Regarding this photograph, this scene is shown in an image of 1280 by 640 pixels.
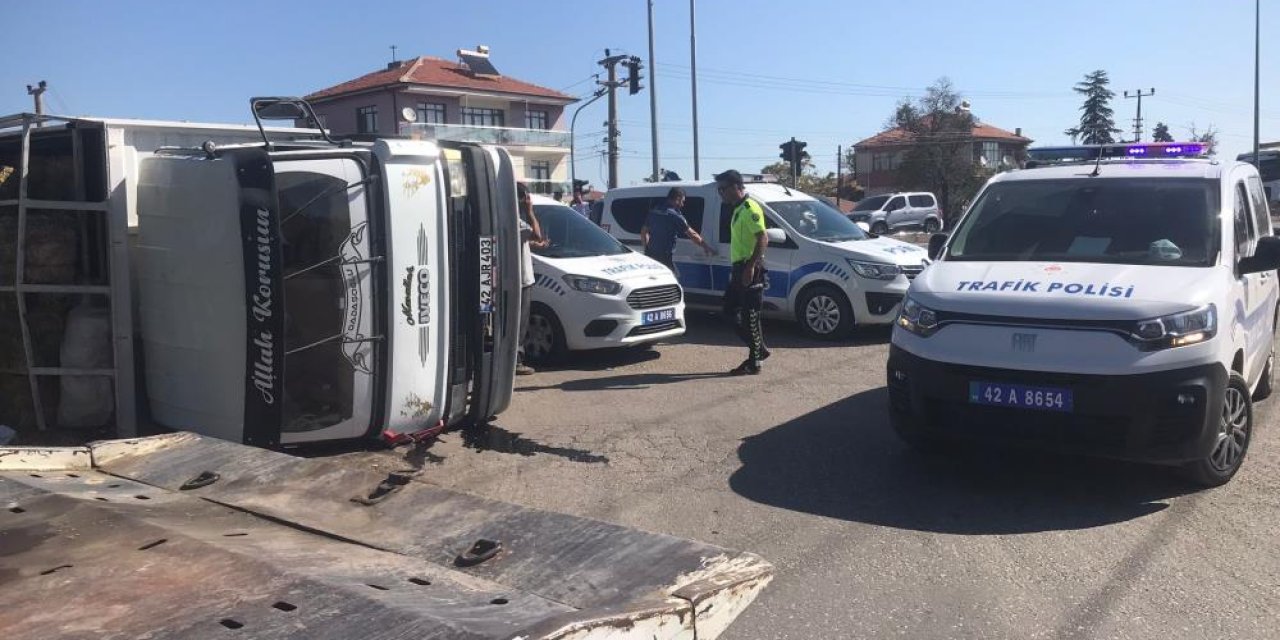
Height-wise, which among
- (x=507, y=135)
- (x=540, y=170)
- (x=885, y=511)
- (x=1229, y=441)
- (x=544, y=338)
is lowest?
(x=885, y=511)

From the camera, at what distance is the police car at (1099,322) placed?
16.4ft

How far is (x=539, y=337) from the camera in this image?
9953mm

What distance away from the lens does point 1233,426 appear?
544cm

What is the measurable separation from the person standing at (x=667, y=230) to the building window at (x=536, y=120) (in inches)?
2080

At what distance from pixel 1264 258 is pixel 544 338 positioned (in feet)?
20.5

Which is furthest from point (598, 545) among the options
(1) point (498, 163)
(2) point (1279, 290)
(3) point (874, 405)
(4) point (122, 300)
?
(2) point (1279, 290)

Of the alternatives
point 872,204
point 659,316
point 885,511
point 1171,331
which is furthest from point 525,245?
point 872,204

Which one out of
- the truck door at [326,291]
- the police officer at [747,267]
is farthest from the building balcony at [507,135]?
the truck door at [326,291]

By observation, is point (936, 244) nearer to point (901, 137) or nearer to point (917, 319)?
point (917, 319)

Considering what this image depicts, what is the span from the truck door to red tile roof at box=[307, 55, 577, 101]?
170ft

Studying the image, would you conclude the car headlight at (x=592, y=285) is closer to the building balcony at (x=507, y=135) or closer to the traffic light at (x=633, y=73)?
the traffic light at (x=633, y=73)

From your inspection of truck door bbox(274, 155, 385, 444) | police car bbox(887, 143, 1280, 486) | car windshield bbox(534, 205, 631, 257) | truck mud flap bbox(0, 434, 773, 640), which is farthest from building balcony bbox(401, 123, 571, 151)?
truck mud flap bbox(0, 434, 773, 640)

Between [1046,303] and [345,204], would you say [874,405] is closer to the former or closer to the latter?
[1046,303]

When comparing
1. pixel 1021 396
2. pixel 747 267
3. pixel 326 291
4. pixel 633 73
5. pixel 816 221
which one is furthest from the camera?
pixel 633 73
